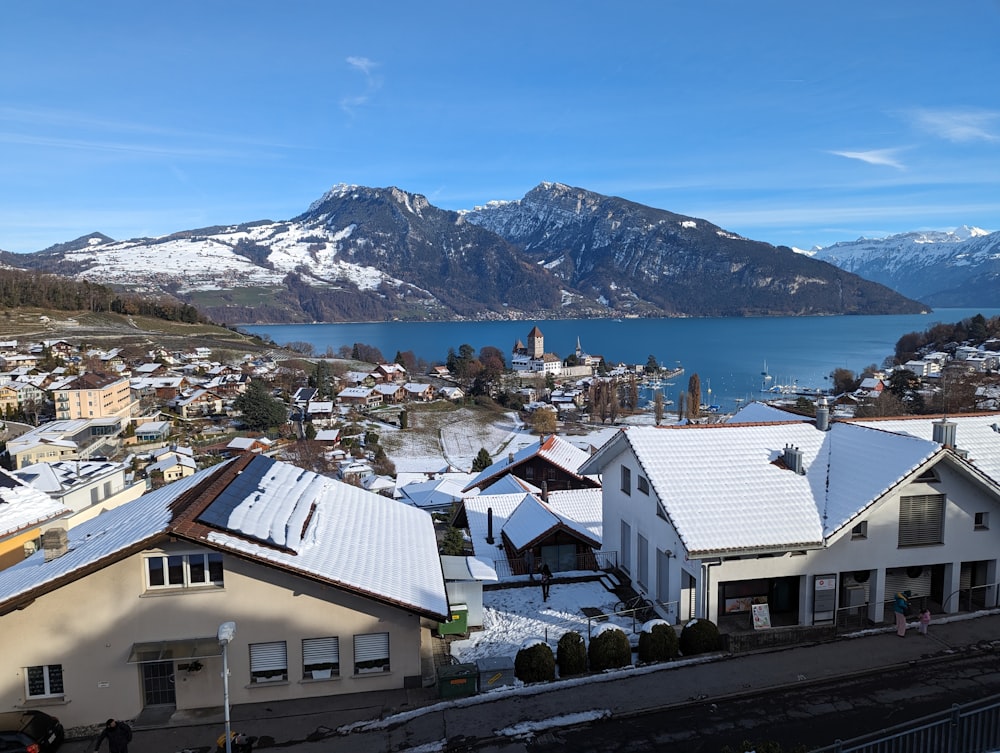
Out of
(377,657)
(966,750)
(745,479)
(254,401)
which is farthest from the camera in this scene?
(254,401)

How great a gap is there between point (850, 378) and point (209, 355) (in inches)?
4184

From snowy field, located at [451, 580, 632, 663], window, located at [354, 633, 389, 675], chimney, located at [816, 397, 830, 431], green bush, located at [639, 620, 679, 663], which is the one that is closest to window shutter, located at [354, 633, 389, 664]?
window, located at [354, 633, 389, 675]

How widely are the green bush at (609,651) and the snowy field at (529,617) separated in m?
1.37

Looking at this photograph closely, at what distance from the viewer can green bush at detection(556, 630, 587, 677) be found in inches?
448

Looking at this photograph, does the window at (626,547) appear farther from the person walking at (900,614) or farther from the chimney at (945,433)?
the chimney at (945,433)

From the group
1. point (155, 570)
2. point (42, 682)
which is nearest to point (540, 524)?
point (155, 570)

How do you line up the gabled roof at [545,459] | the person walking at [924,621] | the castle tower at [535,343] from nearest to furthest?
the person walking at [924,621] → the gabled roof at [545,459] → the castle tower at [535,343]

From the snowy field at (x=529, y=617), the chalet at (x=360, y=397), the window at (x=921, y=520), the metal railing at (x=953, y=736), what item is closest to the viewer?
the metal railing at (x=953, y=736)

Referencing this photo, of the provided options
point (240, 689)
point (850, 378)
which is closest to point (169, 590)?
point (240, 689)

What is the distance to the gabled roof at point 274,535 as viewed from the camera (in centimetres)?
1038

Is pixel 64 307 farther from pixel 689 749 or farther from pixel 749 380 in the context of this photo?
pixel 689 749

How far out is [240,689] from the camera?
10.8 meters

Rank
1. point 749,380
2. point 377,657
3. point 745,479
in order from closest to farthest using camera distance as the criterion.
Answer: point 377,657 < point 745,479 < point 749,380

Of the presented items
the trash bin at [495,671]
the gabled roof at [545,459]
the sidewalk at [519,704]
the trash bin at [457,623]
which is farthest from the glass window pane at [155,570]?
the gabled roof at [545,459]
